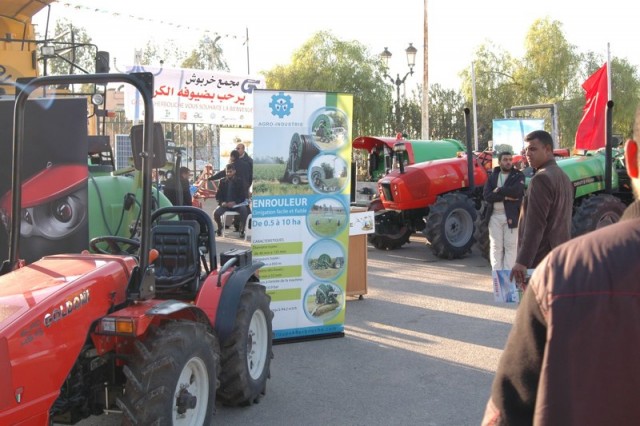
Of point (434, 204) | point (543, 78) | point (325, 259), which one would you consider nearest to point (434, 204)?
point (434, 204)

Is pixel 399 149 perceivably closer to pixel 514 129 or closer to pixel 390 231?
pixel 390 231

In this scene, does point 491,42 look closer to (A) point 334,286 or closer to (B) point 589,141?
(B) point 589,141

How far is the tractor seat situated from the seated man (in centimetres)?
982

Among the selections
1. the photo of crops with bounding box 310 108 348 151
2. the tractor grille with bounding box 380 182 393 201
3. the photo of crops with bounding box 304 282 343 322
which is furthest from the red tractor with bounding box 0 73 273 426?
the tractor grille with bounding box 380 182 393 201

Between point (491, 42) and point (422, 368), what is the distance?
124 feet

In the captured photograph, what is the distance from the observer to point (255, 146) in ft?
22.1

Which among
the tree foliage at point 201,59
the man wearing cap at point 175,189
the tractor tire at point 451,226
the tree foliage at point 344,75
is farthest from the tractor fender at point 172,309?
the tree foliage at point 201,59

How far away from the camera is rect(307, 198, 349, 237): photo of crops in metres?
7.06

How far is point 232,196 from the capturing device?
49.6ft

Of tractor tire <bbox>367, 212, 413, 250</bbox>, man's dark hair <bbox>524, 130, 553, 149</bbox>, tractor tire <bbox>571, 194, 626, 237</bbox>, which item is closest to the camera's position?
man's dark hair <bbox>524, 130, 553, 149</bbox>

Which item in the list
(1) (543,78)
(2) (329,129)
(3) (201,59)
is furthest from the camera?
(3) (201,59)

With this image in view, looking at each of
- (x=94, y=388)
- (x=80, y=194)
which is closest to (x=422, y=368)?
(x=94, y=388)

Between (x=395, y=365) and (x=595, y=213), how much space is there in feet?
19.5

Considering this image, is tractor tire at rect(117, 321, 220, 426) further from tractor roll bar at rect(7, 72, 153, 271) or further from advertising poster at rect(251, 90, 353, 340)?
advertising poster at rect(251, 90, 353, 340)
